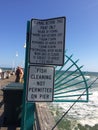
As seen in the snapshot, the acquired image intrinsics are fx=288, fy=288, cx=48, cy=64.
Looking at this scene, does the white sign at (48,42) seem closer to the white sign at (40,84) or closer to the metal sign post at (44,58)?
the metal sign post at (44,58)

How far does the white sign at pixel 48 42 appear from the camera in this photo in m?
3.48

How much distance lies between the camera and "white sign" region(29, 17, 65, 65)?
11.4 ft

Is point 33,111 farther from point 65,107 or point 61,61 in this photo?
point 65,107

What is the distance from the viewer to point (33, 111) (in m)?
4.80

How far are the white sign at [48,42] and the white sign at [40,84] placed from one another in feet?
0.33

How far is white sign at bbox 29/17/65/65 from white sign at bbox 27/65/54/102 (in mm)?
100

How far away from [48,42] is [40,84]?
521mm

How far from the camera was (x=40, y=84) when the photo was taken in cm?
351

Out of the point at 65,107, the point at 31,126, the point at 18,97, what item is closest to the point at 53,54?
the point at 31,126

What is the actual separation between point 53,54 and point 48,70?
8.3 inches

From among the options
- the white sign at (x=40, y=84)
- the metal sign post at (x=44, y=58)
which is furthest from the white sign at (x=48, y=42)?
the white sign at (x=40, y=84)

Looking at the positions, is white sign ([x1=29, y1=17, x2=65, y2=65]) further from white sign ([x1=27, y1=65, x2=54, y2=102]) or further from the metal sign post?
white sign ([x1=27, y1=65, x2=54, y2=102])

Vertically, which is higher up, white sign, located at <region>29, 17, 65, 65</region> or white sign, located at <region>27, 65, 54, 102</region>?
white sign, located at <region>29, 17, 65, 65</region>

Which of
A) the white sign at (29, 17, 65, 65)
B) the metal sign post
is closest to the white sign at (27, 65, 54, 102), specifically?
the metal sign post
